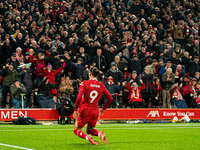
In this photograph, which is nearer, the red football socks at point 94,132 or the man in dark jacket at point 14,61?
the red football socks at point 94,132

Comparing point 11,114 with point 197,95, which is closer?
point 11,114

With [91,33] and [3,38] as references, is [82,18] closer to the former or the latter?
[91,33]

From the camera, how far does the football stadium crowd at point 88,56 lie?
701 inches

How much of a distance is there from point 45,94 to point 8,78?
192cm

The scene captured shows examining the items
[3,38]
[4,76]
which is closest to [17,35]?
[3,38]

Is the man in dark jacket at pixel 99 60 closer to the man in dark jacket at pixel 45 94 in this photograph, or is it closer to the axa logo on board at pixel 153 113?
the man in dark jacket at pixel 45 94

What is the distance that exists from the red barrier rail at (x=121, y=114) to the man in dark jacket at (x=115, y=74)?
156 cm

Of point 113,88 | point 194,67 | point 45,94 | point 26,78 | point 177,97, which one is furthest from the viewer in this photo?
point 194,67

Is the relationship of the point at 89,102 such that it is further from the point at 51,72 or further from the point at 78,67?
the point at 78,67

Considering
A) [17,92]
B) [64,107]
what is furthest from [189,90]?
[17,92]

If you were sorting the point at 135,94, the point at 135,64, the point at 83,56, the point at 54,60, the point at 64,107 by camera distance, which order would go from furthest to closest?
the point at 135,64 → the point at 135,94 → the point at 83,56 → the point at 54,60 → the point at 64,107

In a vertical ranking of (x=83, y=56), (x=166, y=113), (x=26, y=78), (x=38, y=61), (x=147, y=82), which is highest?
(x=83, y=56)

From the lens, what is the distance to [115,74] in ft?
61.5

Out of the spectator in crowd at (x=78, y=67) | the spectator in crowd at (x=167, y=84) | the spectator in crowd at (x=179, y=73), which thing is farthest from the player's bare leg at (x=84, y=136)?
the spectator in crowd at (x=179, y=73)
